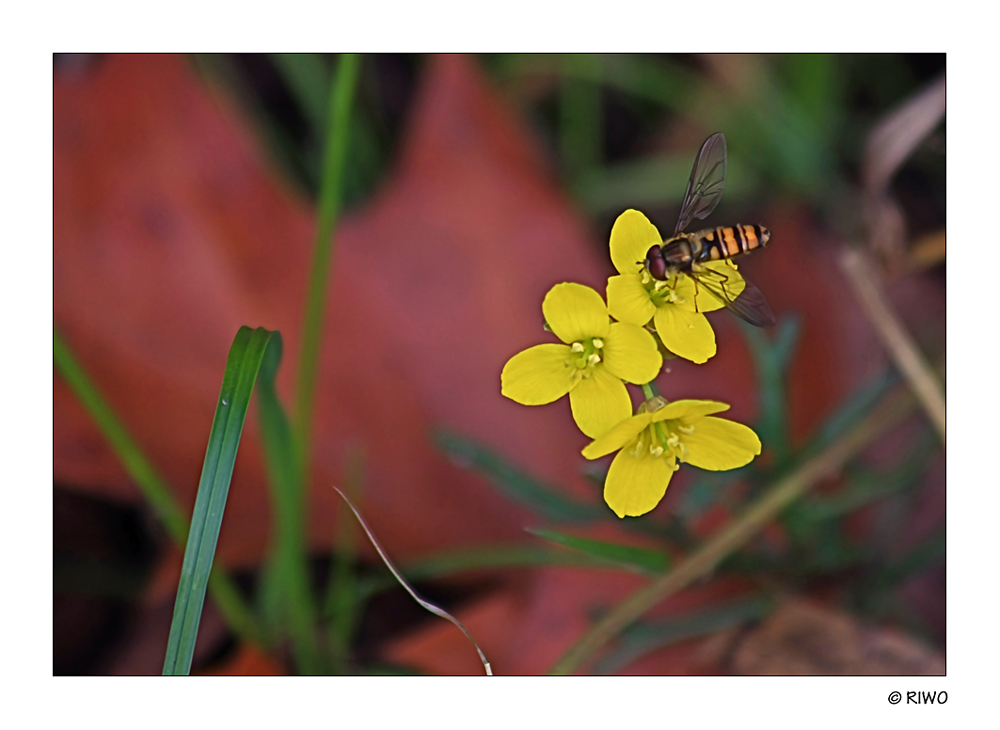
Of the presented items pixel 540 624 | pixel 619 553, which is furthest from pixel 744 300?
pixel 540 624

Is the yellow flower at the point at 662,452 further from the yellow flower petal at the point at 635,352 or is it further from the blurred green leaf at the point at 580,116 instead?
the blurred green leaf at the point at 580,116

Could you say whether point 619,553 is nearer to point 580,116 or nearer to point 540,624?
point 540,624

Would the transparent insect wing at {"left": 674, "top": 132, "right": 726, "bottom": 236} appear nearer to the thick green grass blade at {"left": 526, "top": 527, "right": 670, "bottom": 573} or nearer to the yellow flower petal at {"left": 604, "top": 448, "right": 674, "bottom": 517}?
the yellow flower petal at {"left": 604, "top": 448, "right": 674, "bottom": 517}

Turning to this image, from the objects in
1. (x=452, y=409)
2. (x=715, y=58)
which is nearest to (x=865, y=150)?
(x=715, y=58)

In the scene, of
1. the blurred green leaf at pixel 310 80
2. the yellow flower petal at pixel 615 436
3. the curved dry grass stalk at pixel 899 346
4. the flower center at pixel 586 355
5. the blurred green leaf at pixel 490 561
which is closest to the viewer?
the yellow flower petal at pixel 615 436

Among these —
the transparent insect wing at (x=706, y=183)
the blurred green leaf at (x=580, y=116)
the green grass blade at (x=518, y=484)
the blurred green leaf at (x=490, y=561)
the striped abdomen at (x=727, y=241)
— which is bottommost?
the blurred green leaf at (x=490, y=561)

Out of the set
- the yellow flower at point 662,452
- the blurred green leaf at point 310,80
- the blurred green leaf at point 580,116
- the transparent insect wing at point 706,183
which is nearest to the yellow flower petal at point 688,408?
the yellow flower at point 662,452

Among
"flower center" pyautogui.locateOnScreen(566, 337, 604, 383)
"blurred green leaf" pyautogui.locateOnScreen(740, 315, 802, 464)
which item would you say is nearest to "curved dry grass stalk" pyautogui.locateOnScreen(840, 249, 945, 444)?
"blurred green leaf" pyautogui.locateOnScreen(740, 315, 802, 464)
